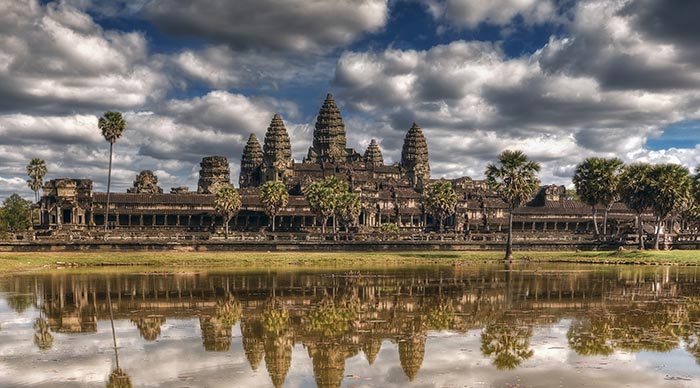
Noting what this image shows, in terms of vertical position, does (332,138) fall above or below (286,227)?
above

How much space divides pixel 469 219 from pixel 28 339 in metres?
120

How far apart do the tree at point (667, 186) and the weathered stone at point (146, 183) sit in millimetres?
103525

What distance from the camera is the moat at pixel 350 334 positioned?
16.8 metres

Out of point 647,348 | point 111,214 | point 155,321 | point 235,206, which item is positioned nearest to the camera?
point 647,348

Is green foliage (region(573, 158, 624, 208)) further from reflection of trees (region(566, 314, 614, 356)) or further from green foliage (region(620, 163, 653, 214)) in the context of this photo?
reflection of trees (region(566, 314, 614, 356))

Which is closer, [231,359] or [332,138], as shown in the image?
[231,359]

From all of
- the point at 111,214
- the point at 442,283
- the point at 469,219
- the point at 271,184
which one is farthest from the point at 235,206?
the point at 442,283

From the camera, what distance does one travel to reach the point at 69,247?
72.7 metres

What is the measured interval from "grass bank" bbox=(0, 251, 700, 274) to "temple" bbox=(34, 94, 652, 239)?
2007 centimetres

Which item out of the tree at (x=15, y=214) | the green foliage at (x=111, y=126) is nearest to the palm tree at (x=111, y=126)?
the green foliage at (x=111, y=126)

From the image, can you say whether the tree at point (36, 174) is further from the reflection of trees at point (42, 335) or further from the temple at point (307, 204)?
the reflection of trees at point (42, 335)

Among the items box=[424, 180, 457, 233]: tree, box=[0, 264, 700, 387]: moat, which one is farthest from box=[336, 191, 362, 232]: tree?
box=[0, 264, 700, 387]: moat

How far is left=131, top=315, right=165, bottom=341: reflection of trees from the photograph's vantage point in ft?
74.6

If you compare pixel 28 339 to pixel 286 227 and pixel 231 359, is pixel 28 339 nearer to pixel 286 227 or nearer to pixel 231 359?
pixel 231 359
